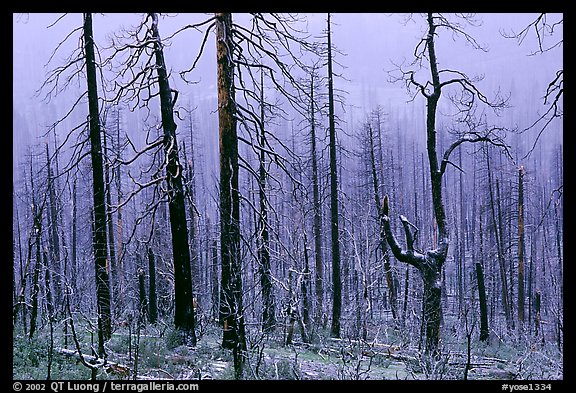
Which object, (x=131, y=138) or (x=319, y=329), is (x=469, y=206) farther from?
(x=131, y=138)

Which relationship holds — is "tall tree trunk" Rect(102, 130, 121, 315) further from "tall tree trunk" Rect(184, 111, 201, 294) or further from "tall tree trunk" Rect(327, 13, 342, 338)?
"tall tree trunk" Rect(327, 13, 342, 338)

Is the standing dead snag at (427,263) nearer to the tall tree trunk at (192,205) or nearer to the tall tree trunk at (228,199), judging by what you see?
the tall tree trunk at (228,199)

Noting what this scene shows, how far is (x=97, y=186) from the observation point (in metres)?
5.98

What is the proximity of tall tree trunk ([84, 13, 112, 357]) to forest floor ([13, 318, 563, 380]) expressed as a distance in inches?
20.9

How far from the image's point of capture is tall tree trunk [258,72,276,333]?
550 centimetres

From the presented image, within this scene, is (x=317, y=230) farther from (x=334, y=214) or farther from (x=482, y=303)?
(x=482, y=303)

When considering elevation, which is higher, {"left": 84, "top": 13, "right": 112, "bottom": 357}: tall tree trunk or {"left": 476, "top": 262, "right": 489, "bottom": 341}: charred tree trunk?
{"left": 84, "top": 13, "right": 112, "bottom": 357}: tall tree trunk

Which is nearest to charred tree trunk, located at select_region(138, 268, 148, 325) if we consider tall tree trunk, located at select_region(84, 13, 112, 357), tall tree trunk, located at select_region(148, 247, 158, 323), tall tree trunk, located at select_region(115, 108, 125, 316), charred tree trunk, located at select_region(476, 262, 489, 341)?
tall tree trunk, located at select_region(148, 247, 158, 323)

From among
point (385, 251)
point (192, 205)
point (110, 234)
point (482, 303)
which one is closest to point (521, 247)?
point (482, 303)

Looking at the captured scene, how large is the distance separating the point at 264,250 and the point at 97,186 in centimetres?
234

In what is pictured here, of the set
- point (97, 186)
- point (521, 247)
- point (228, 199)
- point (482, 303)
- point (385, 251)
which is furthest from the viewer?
point (521, 247)

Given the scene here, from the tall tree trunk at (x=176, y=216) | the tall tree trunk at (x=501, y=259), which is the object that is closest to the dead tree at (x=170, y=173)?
the tall tree trunk at (x=176, y=216)
